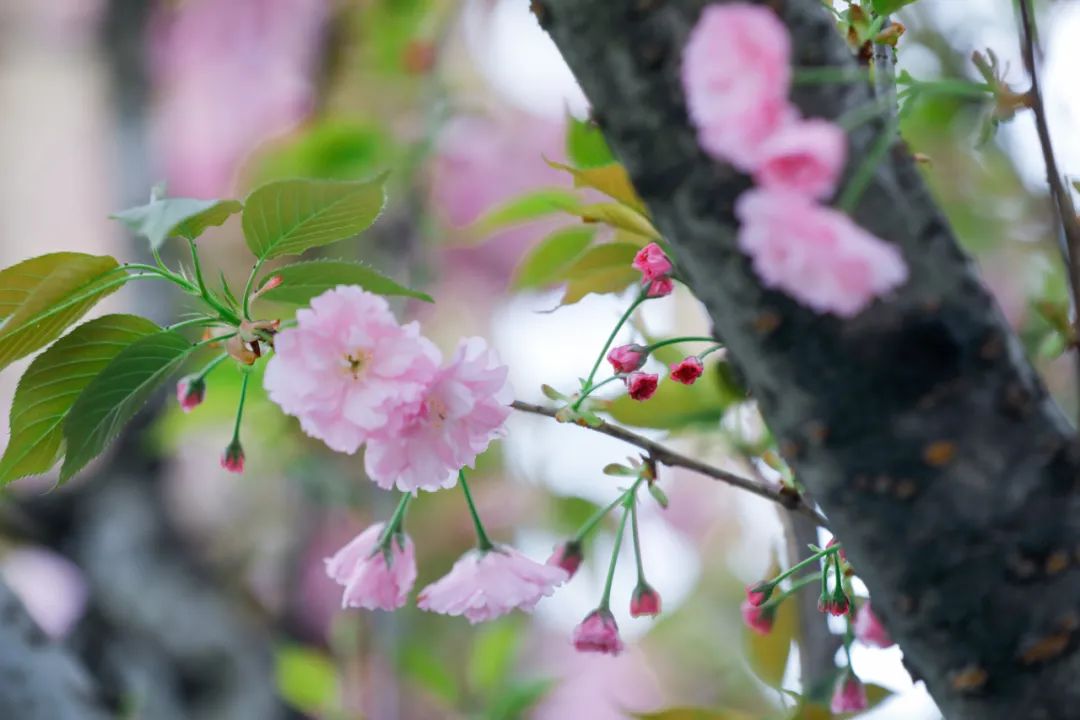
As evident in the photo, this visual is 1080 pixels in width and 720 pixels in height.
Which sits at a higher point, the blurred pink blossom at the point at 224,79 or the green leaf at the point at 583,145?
the blurred pink blossom at the point at 224,79

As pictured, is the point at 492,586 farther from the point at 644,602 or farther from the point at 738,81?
the point at 738,81

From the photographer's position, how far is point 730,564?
1811 mm

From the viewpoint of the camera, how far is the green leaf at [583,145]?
526 mm

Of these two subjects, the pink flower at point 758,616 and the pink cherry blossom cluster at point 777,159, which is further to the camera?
the pink flower at point 758,616

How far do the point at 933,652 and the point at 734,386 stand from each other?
294 mm

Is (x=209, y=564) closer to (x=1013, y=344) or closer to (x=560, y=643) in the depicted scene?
(x=560, y=643)

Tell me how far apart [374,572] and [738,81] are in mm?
255

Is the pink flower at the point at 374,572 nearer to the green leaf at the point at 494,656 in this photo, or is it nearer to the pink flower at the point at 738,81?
the pink flower at the point at 738,81

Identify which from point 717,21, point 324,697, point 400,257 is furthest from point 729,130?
point 400,257

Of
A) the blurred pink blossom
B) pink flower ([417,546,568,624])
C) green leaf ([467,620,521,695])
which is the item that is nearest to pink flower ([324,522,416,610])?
pink flower ([417,546,568,624])

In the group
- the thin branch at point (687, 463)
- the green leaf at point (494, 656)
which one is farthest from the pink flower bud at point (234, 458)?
the green leaf at point (494, 656)

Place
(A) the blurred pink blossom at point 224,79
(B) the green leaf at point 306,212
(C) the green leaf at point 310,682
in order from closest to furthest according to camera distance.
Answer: (B) the green leaf at point 306,212
(C) the green leaf at point 310,682
(A) the blurred pink blossom at point 224,79

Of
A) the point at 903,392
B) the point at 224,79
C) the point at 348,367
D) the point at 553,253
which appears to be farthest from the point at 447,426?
the point at 224,79

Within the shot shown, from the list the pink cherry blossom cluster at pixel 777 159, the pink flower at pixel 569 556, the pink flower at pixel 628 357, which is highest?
the pink cherry blossom cluster at pixel 777 159
